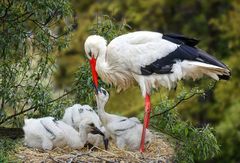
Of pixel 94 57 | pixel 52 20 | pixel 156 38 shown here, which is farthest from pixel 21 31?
pixel 156 38

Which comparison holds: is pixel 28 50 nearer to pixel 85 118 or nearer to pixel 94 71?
pixel 94 71

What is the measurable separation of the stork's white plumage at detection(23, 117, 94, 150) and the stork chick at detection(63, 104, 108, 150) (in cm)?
11

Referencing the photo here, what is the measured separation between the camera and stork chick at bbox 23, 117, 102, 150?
852 centimetres

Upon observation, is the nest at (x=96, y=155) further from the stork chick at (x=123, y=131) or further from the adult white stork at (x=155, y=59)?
the adult white stork at (x=155, y=59)

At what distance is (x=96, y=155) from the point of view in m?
8.23

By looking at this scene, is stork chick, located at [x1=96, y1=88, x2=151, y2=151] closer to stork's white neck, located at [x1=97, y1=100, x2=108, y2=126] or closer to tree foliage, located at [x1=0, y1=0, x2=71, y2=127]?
stork's white neck, located at [x1=97, y1=100, x2=108, y2=126]

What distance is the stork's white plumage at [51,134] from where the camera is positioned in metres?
8.52

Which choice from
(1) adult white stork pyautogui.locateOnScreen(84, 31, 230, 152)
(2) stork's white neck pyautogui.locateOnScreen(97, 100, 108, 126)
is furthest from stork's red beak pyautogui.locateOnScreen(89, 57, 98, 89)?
(2) stork's white neck pyautogui.locateOnScreen(97, 100, 108, 126)

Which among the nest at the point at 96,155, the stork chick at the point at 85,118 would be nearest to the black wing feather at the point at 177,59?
the stork chick at the point at 85,118

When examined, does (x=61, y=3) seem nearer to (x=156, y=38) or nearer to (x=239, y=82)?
(x=156, y=38)

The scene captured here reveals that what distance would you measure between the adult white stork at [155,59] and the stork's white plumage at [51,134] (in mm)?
655

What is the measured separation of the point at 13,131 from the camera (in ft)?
31.4

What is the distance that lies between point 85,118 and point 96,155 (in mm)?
756

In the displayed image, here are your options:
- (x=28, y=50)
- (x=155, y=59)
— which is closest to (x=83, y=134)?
(x=155, y=59)
